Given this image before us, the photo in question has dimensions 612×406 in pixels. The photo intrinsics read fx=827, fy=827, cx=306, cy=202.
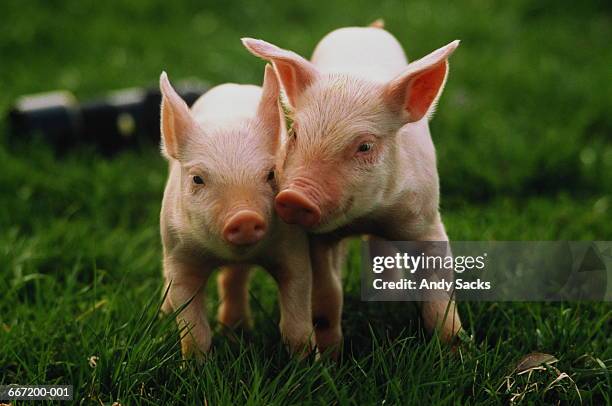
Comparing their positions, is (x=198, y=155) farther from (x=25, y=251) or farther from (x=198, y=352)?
(x=25, y=251)

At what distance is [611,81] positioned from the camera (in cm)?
709

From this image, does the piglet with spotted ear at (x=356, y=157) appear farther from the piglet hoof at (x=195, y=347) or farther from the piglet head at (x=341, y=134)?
the piglet hoof at (x=195, y=347)

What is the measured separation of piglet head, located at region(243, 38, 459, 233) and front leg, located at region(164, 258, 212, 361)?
60cm

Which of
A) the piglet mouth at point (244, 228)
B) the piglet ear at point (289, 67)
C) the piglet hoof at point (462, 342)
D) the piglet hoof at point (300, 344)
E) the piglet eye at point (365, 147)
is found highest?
the piglet ear at point (289, 67)

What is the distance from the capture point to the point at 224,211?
9.20ft

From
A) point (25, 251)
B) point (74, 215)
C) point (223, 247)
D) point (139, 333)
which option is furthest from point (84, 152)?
point (223, 247)

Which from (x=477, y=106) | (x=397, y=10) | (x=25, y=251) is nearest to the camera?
(x=25, y=251)

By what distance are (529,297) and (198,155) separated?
1747mm

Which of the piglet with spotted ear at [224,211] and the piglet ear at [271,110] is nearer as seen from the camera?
the piglet with spotted ear at [224,211]

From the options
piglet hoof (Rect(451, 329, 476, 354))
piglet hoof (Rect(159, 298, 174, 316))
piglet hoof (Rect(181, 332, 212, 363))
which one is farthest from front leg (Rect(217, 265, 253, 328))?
piglet hoof (Rect(451, 329, 476, 354))

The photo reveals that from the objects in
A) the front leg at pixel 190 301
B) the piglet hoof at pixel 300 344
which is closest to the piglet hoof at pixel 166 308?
the front leg at pixel 190 301

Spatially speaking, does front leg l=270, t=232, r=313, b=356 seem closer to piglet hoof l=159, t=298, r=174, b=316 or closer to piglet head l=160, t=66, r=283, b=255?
piglet head l=160, t=66, r=283, b=255

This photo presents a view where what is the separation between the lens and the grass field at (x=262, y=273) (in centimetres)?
312

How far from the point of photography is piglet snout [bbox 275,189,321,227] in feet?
8.80
